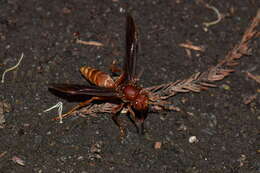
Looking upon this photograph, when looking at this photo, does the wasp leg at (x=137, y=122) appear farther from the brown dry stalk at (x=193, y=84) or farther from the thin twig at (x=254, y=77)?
the thin twig at (x=254, y=77)

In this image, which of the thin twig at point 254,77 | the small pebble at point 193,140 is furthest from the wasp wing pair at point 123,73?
the thin twig at point 254,77

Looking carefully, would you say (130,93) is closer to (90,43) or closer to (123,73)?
(123,73)

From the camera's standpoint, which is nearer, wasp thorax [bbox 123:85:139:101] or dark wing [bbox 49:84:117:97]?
dark wing [bbox 49:84:117:97]

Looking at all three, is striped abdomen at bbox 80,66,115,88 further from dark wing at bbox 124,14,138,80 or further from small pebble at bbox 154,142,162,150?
small pebble at bbox 154,142,162,150

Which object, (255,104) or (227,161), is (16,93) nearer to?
(227,161)

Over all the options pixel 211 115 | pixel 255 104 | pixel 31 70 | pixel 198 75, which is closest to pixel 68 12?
pixel 31 70

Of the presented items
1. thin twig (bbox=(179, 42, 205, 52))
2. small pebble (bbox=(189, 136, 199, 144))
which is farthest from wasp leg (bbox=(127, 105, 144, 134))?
thin twig (bbox=(179, 42, 205, 52))
